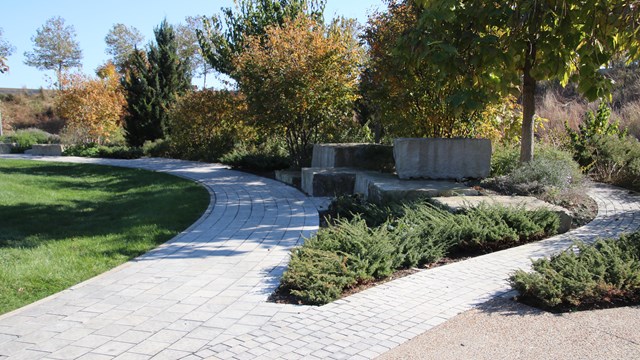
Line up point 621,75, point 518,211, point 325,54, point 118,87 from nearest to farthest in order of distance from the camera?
point 518,211 < point 325,54 < point 621,75 < point 118,87

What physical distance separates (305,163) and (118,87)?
63.4 feet

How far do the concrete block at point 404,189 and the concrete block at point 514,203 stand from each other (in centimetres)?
59

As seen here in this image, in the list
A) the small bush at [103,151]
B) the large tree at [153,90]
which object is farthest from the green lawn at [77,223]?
the large tree at [153,90]

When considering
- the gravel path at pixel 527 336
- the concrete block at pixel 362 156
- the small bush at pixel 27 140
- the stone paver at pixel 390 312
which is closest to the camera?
the gravel path at pixel 527 336

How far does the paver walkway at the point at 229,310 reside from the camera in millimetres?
3641

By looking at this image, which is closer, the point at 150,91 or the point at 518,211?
the point at 518,211

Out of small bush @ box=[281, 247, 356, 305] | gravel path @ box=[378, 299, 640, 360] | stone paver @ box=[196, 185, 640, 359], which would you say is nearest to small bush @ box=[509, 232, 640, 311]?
gravel path @ box=[378, 299, 640, 360]

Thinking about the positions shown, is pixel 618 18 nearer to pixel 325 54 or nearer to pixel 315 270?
pixel 315 270

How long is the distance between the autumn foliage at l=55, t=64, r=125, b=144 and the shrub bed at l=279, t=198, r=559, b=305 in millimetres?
22517

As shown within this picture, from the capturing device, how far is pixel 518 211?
662cm

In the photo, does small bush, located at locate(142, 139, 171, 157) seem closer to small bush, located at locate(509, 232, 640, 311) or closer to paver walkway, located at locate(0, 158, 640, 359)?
paver walkway, located at locate(0, 158, 640, 359)

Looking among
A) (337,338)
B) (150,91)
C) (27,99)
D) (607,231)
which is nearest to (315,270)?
(337,338)

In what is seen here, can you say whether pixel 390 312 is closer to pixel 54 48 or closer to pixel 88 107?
pixel 88 107

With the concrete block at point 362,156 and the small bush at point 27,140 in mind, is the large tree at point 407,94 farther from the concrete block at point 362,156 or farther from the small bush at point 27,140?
the small bush at point 27,140
